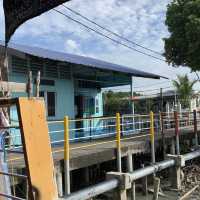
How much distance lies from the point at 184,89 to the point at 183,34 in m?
20.4

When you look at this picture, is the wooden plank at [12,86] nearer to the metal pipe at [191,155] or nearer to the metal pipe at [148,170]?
the metal pipe at [148,170]

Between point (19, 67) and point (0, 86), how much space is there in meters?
12.5

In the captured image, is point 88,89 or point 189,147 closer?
point 189,147

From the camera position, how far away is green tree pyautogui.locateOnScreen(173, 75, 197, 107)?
3741 centimetres

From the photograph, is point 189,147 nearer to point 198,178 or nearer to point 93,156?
point 198,178

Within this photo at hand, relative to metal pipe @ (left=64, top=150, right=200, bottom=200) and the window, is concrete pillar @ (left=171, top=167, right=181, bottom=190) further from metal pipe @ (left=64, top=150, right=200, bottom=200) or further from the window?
the window

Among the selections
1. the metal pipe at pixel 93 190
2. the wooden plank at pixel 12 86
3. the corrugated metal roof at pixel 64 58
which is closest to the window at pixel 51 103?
the corrugated metal roof at pixel 64 58

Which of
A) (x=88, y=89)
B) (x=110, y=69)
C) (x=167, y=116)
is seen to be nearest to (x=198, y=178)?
(x=167, y=116)

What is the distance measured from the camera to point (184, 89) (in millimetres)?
38031

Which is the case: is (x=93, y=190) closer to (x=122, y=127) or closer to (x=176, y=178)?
(x=176, y=178)

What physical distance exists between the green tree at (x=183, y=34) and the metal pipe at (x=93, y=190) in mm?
8866

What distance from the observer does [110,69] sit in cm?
1855

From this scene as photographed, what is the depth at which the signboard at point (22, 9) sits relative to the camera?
122 inches

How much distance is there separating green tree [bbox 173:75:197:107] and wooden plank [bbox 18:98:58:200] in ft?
113
